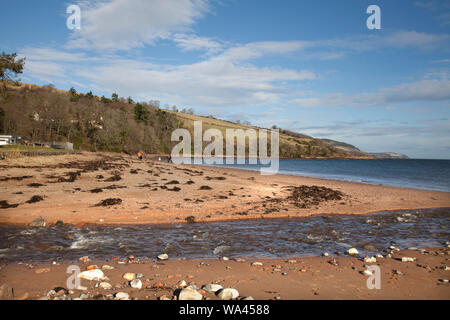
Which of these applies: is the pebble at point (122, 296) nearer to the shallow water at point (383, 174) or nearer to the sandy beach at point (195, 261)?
the sandy beach at point (195, 261)

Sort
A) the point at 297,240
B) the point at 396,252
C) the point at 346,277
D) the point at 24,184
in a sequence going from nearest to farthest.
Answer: the point at 346,277 → the point at 396,252 → the point at 297,240 → the point at 24,184

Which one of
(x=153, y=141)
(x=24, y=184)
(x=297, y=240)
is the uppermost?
(x=153, y=141)

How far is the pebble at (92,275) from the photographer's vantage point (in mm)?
5977

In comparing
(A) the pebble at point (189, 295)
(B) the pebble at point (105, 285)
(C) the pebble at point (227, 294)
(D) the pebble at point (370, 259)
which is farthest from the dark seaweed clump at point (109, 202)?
(D) the pebble at point (370, 259)

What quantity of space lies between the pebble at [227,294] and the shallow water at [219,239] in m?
2.85

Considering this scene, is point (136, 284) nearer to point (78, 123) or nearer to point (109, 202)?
point (109, 202)

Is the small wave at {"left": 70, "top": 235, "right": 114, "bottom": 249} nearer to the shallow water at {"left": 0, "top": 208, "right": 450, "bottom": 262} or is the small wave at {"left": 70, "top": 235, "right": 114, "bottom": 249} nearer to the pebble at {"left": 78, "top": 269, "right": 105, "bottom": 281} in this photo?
the shallow water at {"left": 0, "top": 208, "right": 450, "bottom": 262}

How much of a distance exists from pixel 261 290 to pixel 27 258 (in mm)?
6551

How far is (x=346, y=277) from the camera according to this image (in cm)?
654

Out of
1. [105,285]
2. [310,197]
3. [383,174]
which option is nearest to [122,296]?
[105,285]

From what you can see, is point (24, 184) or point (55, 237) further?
point (24, 184)

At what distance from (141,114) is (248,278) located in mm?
106949
